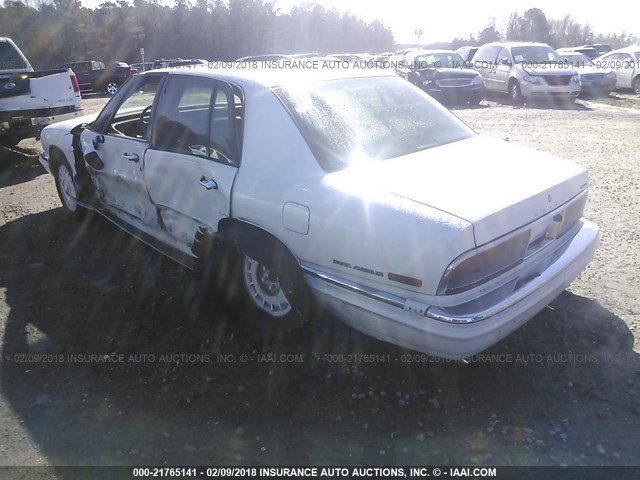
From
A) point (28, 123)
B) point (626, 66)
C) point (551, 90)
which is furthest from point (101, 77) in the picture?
point (626, 66)

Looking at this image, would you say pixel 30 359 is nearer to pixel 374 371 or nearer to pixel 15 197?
pixel 374 371

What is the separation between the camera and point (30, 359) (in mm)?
3512

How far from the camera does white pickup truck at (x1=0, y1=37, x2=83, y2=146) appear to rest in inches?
352

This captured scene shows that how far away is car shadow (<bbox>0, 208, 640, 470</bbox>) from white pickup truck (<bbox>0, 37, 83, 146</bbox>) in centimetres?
603

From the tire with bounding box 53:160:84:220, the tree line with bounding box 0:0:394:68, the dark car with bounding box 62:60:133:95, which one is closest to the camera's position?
the tire with bounding box 53:160:84:220

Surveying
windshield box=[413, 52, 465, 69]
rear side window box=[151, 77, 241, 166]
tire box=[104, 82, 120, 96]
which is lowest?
tire box=[104, 82, 120, 96]

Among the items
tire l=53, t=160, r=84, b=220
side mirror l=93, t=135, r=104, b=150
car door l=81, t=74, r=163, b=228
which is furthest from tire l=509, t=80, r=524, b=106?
side mirror l=93, t=135, r=104, b=150

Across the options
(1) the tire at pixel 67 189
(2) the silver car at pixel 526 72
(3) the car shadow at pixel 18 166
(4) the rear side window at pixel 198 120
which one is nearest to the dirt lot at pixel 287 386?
(4) the rear side window at pixel 198 120

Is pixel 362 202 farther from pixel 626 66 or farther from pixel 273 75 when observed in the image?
pixel 626 66

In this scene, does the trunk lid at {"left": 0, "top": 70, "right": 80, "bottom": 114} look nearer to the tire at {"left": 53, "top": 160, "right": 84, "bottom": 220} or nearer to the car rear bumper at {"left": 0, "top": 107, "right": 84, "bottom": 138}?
the car rear bumper at {"left": 0, "top": 107, "right": 84, "bottom": 138}

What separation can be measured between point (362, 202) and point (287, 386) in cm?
117

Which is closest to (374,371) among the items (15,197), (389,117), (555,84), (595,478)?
(595,478)

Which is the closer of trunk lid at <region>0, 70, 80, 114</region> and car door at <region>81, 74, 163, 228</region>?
car door at <region>81, 74, 163, 228</region>

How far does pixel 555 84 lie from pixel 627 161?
810 cm
